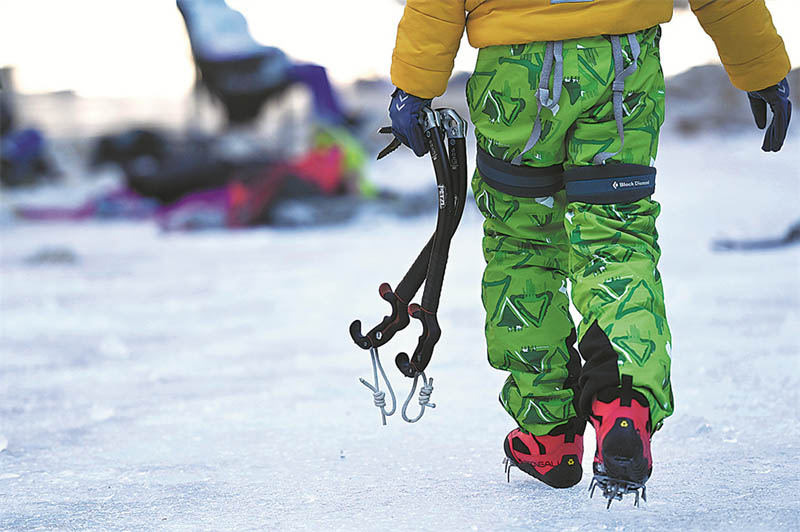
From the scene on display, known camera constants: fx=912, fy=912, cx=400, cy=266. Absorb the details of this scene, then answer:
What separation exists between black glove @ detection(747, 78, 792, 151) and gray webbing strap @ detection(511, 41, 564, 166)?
0.43 metres

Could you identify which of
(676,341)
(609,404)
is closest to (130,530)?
(609,404)

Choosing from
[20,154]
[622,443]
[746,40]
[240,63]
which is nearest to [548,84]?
[746,40]

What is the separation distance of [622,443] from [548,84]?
53cm

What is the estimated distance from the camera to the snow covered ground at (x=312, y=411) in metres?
1.42

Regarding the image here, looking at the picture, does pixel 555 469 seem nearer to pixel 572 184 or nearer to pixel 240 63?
pixel 572 184

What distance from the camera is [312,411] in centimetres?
207

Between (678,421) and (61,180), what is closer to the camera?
(678,421)

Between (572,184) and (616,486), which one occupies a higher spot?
(572,184)

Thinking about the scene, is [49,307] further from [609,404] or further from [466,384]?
[609,404]

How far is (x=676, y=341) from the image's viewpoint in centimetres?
262

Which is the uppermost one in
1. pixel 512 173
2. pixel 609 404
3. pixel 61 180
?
pixel 512 173

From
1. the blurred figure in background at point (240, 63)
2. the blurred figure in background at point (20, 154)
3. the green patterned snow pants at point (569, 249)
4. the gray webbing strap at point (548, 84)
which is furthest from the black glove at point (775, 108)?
the blurred figure in background at point (20, 154)

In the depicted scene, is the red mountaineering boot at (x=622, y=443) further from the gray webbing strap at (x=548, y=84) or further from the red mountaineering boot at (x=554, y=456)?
the gray webbing strap at (x=548, y=84)

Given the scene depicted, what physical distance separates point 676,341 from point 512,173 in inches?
54.8
